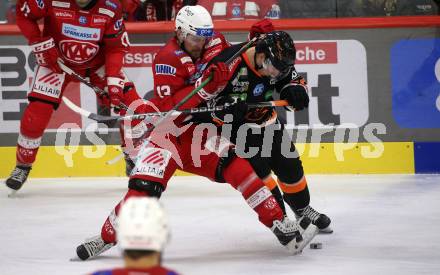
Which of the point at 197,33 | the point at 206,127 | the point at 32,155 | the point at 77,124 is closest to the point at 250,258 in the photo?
the point at 206,127

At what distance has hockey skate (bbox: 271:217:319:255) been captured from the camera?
472 cm

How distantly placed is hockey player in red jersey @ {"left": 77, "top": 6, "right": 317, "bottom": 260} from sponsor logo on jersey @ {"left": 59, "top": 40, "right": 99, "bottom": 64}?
1.88m

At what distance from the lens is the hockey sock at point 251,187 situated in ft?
15.2

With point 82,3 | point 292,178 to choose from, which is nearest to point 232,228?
point 292,178

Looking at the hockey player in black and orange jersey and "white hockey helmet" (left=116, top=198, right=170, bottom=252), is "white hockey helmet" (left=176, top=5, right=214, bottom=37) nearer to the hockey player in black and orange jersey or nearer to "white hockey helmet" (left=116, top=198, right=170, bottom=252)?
the hockey player in black and orange jersey

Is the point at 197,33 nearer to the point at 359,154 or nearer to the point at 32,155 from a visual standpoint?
the point at 32,155

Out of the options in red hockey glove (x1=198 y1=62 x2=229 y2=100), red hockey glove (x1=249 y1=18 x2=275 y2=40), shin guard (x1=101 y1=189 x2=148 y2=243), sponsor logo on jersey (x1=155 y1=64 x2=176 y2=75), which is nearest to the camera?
red hockey glove (x1=198 y1=62 x2=229 y2=100)

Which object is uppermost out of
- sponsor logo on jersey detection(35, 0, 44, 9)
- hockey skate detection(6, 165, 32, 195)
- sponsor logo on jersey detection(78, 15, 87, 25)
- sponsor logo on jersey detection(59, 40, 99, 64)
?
sponsor logo on jersey detection(35, 0, 44, 9)

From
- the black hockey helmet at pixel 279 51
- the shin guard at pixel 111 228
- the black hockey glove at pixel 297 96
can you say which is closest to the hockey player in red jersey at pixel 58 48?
the shin guard at pixel 111 228

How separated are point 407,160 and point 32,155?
2683mm

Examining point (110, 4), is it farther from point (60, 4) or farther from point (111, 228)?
point (111, 228)

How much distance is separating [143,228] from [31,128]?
4.41m

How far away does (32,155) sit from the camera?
6785mm

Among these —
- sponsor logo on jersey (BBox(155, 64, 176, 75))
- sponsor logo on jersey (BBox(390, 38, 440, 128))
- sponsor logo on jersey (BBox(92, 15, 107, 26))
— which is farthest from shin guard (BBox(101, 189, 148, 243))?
sponsor logo on jersey (BBox(390, 38, 440, 128))
